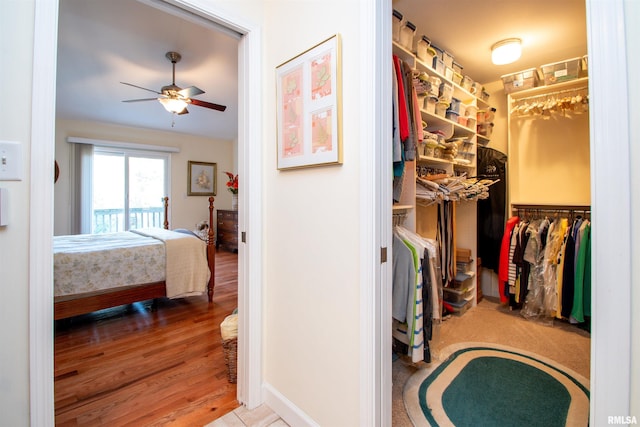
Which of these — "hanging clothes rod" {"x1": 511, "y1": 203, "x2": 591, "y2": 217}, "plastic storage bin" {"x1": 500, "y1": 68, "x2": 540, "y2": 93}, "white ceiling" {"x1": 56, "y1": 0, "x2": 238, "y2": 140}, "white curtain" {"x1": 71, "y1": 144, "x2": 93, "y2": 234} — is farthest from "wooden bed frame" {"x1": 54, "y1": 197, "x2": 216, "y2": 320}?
"plastic storage bin" {"x1": 500, "y1": 68, "x2": 540, "y2": 93}

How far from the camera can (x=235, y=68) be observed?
292 centimetres

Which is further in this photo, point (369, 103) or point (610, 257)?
point (369, 103)

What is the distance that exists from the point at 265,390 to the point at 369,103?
62.8 inches

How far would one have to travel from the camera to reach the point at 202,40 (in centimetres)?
239

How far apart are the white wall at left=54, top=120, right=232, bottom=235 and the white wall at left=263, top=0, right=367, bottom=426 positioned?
494 cm

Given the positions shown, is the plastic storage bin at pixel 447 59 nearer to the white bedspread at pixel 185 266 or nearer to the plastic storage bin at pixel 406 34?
the plastic storage bin at pixel 406 34

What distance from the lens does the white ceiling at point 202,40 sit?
78.4 inches

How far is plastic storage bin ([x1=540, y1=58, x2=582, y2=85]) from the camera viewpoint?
2.50 meters

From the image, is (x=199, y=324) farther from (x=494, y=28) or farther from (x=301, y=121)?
(x=494, y=28)

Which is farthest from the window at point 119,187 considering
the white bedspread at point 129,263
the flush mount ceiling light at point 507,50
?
the flush mount ceiling light at point 507,50

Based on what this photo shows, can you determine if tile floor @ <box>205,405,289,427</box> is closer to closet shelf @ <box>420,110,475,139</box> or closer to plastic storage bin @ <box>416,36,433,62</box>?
closet shelf @ <box>420,110,475,139</box>

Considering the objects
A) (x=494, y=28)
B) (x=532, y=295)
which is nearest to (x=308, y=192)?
(x=494, y=28)

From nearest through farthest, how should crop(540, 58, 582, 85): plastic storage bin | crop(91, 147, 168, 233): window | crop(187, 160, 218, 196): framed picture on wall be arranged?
crop(540, 58, 582, 85): plastic storage bin, crop(91, 147, 168, 233): window, crop(187, 160, 218, 196): framed picture on wall

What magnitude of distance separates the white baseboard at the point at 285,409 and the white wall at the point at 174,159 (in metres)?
5.04
